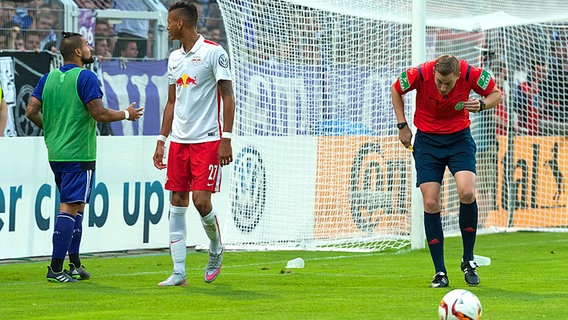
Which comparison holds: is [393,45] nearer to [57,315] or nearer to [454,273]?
[454,273]

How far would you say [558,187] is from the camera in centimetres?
1777

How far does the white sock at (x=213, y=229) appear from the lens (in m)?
9.49

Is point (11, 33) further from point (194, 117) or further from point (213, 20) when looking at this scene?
point (194, 117)

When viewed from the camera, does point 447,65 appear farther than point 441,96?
No

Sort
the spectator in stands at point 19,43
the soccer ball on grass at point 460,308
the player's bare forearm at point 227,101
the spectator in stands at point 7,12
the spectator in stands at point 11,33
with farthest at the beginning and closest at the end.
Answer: the spectator in stands at point 19,43, the spectator in stands at point 11,33, the spectator in stands at point 7,12, the player's bare forearm at point 227,101, the soccer ball on grass at point 460,308

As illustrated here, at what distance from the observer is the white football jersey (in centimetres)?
939

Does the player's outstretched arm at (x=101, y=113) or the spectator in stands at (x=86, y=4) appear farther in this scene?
the spectator in stands at (x=86, y=4)

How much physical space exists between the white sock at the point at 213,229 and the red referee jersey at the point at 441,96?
5.86 ft

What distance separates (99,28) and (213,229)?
7534 millimetres

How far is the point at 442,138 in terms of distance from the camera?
975cm

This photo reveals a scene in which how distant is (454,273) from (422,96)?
1.89 metres

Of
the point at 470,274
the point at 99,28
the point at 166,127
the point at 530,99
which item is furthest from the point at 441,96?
the point at 530,99

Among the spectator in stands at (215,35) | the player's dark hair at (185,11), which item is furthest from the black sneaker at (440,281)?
the spectator in stands at (215,35)

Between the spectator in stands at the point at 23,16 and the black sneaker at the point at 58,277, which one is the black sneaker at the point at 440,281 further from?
the spectator in stands at the point at 23,16
